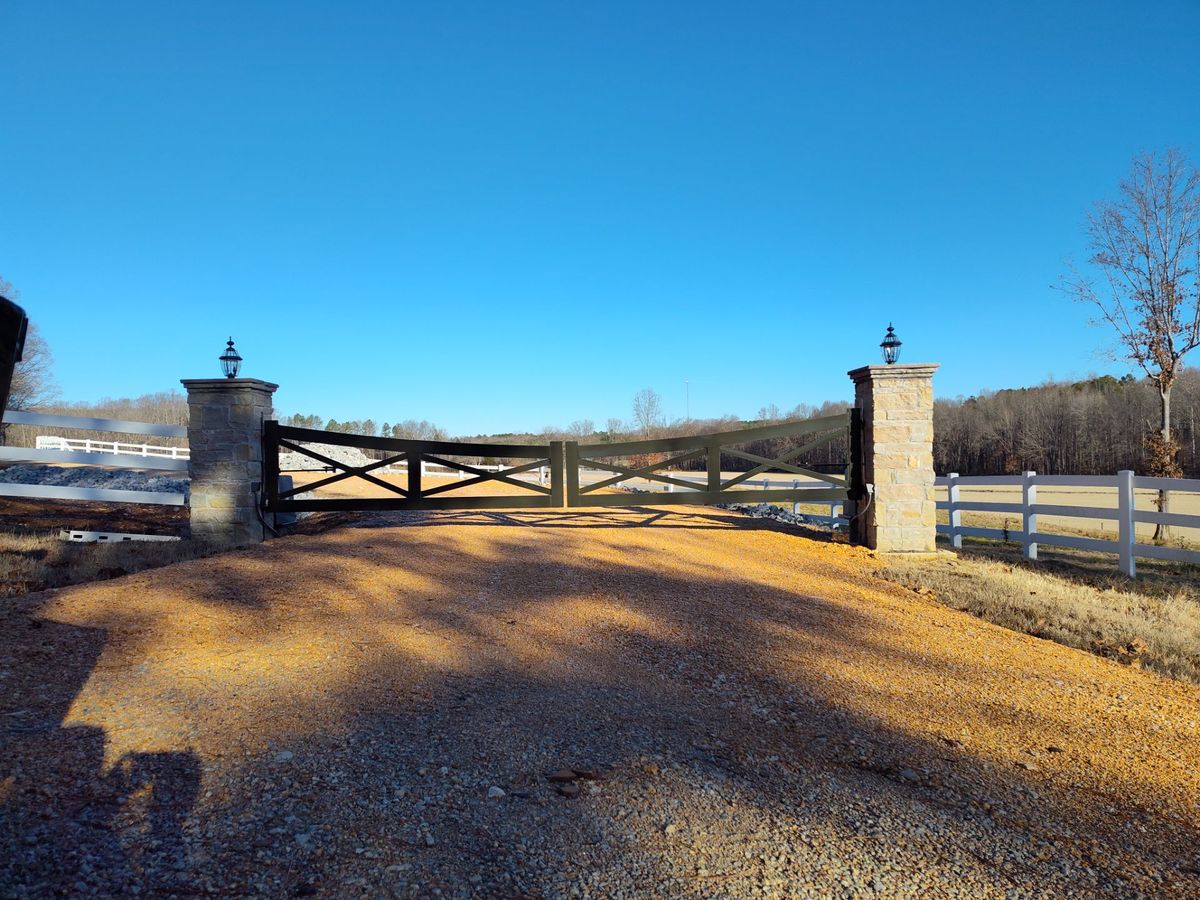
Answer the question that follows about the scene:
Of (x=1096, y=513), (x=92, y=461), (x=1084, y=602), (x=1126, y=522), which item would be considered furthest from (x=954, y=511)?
(x=92, y=461)

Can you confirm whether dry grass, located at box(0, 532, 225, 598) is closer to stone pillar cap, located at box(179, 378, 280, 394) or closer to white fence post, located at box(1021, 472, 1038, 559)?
stone pillar cap, located at box(179, 378, 280, 394)

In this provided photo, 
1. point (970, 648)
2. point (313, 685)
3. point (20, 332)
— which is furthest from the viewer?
point (970, 648)

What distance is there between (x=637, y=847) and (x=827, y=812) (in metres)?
0.74

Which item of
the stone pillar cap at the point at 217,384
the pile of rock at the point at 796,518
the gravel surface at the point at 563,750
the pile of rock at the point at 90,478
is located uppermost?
the stone pillar cap at the point at 217,384

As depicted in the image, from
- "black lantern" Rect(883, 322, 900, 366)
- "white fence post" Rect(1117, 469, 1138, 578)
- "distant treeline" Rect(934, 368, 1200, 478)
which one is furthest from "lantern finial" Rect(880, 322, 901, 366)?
"distant treeline" Rect(934, 368, 1200, 478)

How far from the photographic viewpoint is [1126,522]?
828 cm

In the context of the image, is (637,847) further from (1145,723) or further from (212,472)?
(212,472)

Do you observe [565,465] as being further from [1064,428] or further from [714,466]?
[1064,428]

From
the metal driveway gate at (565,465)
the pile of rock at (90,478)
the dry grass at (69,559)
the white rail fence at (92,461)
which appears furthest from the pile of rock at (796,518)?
the pile of rock at (90,478)

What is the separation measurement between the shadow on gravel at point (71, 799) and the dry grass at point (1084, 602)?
5376mm

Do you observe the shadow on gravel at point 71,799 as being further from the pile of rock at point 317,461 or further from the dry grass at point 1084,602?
the pile of rock at point 317,461

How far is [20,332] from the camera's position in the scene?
56.5 inches

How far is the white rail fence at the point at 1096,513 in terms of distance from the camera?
7.82m

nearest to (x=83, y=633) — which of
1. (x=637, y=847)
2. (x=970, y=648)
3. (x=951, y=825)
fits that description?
(x=637, y=847)
